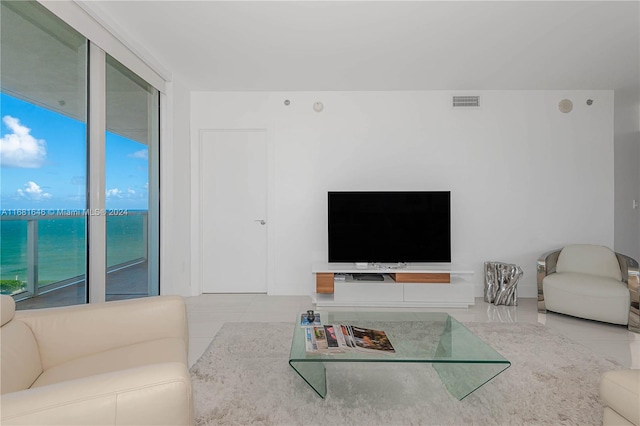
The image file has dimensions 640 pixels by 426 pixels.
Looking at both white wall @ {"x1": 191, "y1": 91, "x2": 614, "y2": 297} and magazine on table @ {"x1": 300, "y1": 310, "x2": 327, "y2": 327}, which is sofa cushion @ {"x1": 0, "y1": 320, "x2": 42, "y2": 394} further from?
white wall @ {"x1": 191, "y1": 91, "x2": 614, "y2": 297}

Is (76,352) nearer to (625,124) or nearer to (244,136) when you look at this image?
(244,136)

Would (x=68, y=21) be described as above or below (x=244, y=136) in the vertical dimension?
above

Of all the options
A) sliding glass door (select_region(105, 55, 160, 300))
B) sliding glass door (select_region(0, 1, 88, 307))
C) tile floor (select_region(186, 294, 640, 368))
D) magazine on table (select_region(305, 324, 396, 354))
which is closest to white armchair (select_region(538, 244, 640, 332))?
tile floor (select_region(186, 294, 640, 368))

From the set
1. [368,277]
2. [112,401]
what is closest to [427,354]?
[112,401]

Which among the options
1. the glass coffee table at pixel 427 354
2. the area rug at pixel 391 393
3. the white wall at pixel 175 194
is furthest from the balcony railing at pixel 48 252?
the glass coffee table at pixel 427 354

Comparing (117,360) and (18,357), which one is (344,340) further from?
(18,357)

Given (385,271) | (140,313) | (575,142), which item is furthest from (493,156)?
(140,313)

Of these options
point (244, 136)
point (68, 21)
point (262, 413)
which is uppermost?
point (68, 21)

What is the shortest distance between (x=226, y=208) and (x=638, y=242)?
5714 millimetres

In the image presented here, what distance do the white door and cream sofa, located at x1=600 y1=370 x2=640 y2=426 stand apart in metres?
3.50

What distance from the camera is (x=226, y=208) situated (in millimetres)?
4305

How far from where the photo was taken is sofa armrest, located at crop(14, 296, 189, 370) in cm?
154

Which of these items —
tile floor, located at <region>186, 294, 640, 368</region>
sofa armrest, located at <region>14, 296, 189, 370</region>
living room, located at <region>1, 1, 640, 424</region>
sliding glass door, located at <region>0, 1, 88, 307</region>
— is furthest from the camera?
living room, located at <region>1, 1, 640, 424</region>

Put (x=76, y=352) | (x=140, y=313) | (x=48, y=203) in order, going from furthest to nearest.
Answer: (x=48, y=203)
(x=140, y=313)
(x=76, y=352)
